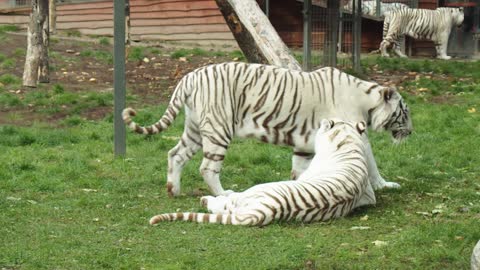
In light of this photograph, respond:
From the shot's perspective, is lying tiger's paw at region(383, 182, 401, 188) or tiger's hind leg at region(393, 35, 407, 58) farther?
tiger's hind leg at region(393, 35, 407, 58)

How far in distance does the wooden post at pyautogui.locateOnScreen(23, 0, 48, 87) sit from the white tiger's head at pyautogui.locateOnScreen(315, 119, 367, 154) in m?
6.23

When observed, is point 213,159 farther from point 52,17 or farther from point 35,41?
point 52,17

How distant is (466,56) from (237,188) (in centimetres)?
1317

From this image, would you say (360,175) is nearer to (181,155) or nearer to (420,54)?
(181,155)

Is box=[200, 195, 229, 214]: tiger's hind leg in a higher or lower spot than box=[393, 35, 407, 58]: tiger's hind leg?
lower

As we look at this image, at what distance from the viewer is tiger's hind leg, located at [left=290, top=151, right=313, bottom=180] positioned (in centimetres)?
772

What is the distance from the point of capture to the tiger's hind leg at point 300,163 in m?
7.72

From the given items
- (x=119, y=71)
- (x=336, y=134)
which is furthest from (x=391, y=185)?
(x=119, y=71)

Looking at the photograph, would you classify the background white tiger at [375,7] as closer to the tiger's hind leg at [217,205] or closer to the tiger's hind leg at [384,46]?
the tiger's hind leg at [384,46]

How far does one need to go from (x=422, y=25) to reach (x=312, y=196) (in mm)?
13765

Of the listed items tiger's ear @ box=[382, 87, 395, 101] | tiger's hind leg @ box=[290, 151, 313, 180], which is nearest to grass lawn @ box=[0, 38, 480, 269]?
tiger's hind leg @ box=[290, 151, 313, 180]

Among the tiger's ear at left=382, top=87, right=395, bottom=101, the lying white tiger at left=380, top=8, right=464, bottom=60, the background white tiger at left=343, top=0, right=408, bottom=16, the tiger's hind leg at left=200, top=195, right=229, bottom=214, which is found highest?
the background white tiger at left=343, top=0, right=408, bottom=16

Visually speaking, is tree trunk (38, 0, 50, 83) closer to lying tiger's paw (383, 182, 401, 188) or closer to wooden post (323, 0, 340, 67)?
wooden post (323, 0, 340, 67)

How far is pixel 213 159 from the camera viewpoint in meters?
7.43
